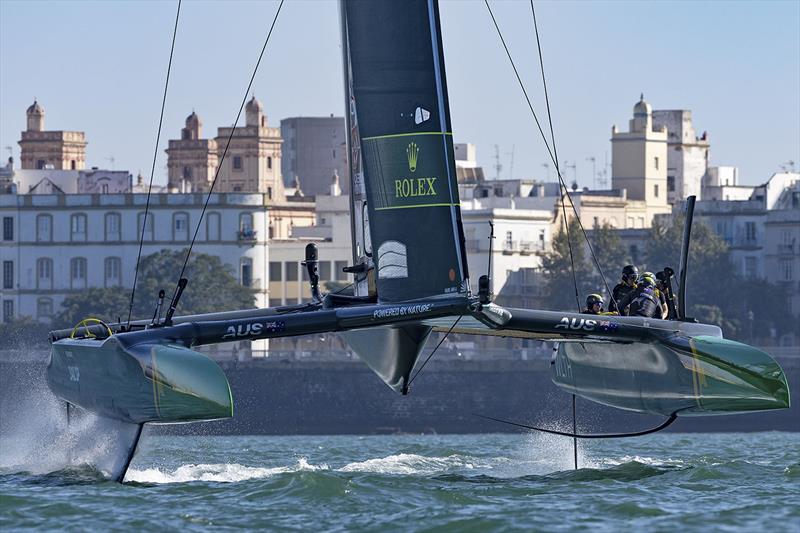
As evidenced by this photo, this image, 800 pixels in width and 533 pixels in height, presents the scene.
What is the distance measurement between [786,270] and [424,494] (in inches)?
2735

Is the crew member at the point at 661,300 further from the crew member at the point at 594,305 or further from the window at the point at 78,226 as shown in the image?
the window at the point at 78,226

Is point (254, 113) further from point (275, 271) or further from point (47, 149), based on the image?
point (275, 271)

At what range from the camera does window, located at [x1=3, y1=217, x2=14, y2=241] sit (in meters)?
80.2

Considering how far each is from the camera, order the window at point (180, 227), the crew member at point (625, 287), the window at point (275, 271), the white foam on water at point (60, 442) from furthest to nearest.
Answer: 1. the window at point (275, 271)
2. the window at point (180, 227)
3. the crew member at point (625, 287)
4. the white foam on water at point (60, 442)

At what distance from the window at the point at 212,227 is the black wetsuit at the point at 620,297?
57.3 m

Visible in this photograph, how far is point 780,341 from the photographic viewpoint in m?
78.0

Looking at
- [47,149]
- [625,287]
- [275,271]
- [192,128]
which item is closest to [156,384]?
[625,287]

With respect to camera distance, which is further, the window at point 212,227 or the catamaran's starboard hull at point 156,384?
the window at point 212,227

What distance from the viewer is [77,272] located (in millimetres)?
80312

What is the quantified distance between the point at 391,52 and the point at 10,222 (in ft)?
202

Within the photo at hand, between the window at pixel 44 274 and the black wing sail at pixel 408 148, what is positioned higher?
the black wing sail at pixel 408 148

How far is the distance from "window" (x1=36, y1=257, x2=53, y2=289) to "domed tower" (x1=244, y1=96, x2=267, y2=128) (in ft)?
107

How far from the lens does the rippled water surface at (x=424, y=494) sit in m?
17.2

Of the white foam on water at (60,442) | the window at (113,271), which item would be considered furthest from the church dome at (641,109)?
the white foam on water at (60,442)
